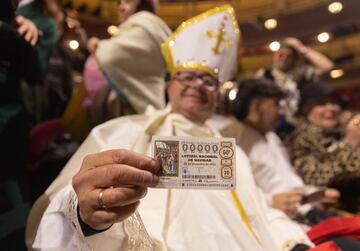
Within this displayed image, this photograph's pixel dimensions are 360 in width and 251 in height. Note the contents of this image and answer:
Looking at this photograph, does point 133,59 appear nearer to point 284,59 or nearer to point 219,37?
point 219,37

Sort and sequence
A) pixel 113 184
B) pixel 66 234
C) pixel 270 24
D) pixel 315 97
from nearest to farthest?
pixel 113 184 → pixel 66 234 → pixel 315 97 → pixel 270 24

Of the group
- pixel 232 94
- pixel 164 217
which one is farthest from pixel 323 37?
pixel 164 217

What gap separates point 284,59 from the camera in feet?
6.73

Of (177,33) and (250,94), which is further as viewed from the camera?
(250,94)

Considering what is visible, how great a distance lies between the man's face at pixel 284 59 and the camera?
2.04 m

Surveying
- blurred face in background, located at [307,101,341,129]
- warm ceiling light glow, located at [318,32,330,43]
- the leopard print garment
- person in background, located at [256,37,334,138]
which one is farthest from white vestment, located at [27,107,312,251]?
warm ceiling light glow, located at [318,32,330,43]

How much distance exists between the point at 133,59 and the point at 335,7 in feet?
3.36

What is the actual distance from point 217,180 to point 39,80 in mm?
804

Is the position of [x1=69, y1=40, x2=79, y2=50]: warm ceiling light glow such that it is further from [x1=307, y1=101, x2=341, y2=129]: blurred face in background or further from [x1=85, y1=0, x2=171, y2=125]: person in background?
[x1=307, y1=101, x2=341, y2=129]: blurred face in background

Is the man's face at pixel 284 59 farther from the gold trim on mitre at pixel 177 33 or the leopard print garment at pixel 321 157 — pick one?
the gold trim on mitre at pixel 177 33

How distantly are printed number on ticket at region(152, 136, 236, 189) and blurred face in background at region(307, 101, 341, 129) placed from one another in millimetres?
1200

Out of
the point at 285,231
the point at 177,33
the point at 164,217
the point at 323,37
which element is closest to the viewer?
the point at 164,217

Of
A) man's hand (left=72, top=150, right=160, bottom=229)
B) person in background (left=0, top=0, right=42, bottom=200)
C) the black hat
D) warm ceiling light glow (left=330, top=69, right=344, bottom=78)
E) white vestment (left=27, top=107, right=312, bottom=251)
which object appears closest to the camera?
man's hand (left=72, top=150, right=160, bottom=229)

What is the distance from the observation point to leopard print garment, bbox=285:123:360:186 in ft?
4.88
